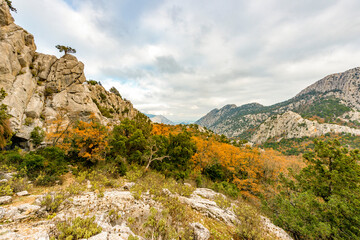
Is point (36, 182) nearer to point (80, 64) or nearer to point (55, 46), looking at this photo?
point (80, 64)

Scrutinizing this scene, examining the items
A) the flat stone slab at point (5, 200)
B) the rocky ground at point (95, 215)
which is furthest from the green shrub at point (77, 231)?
the flat stone slab at point (5, 200)

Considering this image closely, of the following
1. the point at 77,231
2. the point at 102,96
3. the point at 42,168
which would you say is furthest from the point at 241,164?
the point at 102,96

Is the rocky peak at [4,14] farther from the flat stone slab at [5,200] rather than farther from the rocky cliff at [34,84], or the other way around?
the flat stone slab at [5,200]

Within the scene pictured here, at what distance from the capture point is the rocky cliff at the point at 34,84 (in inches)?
808

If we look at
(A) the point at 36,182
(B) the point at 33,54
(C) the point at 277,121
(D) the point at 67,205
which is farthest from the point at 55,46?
(C) the point at 277,121

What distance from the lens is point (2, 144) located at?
44.6 feet

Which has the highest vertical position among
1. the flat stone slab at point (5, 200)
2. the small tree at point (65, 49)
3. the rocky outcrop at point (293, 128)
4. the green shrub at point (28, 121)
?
the small tree at point (65, 49)

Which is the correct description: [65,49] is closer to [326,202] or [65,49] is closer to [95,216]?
[95,216]

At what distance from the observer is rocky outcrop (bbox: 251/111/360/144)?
119250 millimetres

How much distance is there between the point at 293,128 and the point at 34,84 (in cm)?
17471

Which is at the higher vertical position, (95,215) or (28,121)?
(28,121)

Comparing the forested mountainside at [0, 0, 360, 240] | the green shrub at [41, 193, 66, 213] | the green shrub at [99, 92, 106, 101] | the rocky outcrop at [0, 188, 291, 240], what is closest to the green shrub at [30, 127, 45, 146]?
the forested mountainside at [0, 0, 360, 240]

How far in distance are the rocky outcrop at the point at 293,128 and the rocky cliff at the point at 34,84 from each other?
163m

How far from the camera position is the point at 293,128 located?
128m
